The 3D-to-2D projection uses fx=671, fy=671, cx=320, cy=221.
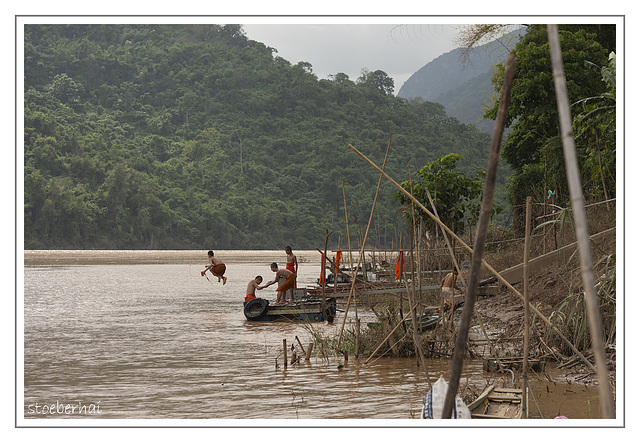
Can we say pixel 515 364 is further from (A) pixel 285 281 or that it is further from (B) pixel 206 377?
(A) pixel 285 281

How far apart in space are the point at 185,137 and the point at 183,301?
156 feet

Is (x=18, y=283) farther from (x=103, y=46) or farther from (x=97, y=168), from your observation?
(x=103, y=46)

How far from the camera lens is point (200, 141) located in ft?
201

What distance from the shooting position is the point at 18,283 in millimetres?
3863

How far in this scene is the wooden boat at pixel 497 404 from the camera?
4570 mm

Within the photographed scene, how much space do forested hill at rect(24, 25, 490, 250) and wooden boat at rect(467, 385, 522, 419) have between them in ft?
138

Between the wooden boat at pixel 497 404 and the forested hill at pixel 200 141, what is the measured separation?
42.0 m

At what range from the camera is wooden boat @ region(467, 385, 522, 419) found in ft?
15.0

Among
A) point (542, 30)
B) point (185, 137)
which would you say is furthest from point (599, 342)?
point (185, 137)

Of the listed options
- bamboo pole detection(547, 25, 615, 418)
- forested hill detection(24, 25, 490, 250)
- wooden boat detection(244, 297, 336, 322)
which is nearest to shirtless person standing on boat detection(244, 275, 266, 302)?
wooden boat detection(244, 297, 336, 322)

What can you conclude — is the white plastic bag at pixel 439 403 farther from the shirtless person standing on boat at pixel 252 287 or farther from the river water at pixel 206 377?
the shirtless person standing on boat at pixel 252 287

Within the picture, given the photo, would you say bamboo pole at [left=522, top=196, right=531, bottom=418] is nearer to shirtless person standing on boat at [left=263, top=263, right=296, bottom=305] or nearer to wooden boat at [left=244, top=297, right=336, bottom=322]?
wooden boat at [left=244, top=297, right=336, bottom=322]

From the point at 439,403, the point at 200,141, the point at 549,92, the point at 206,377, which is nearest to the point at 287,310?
the point at 206,377

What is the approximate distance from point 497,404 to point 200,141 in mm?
58560
